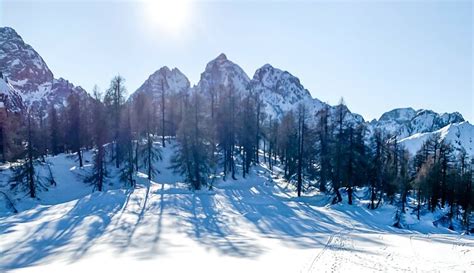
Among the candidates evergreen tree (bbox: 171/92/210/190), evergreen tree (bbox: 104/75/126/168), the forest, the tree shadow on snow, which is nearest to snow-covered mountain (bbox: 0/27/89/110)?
the forest

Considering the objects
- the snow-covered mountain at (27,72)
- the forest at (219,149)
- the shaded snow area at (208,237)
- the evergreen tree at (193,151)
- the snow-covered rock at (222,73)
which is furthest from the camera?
the snow-covered rock at (222,73)

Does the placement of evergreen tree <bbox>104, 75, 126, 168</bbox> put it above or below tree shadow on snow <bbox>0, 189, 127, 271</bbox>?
above

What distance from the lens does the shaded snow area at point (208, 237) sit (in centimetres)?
1198

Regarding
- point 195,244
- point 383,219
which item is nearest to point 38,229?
point 195,244

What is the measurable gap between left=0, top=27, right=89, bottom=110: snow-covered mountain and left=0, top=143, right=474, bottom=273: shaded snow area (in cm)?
14152

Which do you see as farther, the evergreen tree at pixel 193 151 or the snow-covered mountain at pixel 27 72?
the snow-covered mountain at pixel 27 72

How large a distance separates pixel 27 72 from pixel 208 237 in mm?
177041

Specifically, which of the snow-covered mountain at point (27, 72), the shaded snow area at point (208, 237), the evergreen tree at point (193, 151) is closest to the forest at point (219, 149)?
the evergreen tree at point (193, 151)

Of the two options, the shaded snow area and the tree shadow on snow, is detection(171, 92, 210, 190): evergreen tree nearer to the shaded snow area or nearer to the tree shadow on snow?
the shaded snow area

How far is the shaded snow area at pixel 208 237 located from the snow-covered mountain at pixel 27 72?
142 m

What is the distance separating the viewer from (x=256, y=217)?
25547 mm

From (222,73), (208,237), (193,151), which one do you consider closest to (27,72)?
(222,73)

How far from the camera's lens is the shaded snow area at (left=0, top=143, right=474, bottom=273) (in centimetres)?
1198

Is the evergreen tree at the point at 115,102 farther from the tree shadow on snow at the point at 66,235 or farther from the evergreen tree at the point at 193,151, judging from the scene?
the tree shadow on snow at the point at 66,235
